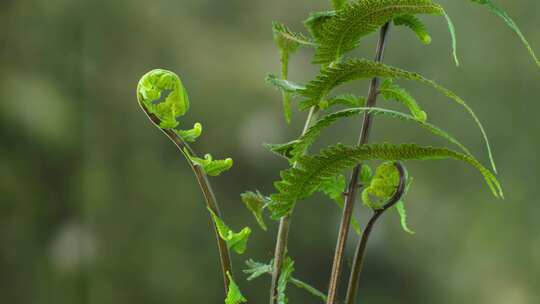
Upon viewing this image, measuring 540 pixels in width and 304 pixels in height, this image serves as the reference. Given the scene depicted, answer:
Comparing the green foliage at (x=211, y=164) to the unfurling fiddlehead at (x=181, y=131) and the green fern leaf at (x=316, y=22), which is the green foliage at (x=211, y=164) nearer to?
the unfurling fiddlehead at (x=181, y=131)

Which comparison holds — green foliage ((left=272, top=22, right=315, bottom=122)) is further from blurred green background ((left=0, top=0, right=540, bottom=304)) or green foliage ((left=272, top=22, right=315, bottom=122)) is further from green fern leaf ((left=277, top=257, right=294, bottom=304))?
blurred green background ((left=0, top=0, right=540, bottom=304))

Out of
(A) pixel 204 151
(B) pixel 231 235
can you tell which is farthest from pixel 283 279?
(A) pixel 204 151

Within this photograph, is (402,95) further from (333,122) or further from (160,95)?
(160,95)

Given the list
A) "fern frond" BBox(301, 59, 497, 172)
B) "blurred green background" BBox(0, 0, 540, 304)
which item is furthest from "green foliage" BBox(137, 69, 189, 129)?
"blurred green background" BBox(0, 0, 540, 304)

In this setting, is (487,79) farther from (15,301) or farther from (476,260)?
(15,301)

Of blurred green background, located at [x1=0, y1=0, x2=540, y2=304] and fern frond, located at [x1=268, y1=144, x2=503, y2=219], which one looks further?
blurred green background, located at [x1=0, y1=0, x2=540, y2=304]

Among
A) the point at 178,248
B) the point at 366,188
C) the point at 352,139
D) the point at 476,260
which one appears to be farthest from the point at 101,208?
the point at 366,188

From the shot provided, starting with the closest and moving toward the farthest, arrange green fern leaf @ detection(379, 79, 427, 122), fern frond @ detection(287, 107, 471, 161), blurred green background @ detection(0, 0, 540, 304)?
1. fern frond @ detection(287, 107, 471, 161)
2. green fern leaf @ detection(379, 79, 427, 122)
3. blurred green background @ detection(0, 0, 540, 304)
